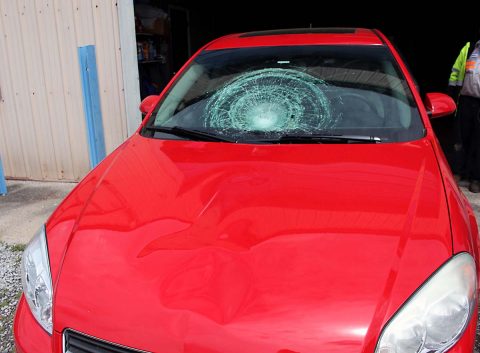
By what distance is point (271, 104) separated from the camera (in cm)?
240

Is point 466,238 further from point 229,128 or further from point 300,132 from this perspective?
point 229,128

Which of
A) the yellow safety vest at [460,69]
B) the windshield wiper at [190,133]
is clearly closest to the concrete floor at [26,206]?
the windshield wiper at [190,133]

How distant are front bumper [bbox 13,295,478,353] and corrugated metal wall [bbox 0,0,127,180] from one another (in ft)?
10.2

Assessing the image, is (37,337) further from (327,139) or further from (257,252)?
(327,139)

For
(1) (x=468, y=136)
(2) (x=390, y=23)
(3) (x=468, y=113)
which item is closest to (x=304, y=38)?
Result: (3) (x=468, y=113)

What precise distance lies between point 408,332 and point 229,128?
1.41m

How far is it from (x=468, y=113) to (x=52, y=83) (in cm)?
437

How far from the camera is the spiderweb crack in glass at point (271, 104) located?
2.26 m

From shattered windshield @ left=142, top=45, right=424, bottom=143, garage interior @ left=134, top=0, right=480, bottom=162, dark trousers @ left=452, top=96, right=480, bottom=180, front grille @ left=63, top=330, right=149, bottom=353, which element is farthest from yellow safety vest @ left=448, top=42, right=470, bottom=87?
garage interior @ left=134, top=0, right=480, bottom=162

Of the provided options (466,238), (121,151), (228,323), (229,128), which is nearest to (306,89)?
(229,128)

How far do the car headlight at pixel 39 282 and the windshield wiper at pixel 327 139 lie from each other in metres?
1.15

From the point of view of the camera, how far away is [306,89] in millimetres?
2406

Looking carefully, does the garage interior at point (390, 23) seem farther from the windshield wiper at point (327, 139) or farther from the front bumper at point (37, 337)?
the front bumper at point (37, 337)

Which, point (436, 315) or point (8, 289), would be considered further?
point (8, 289)
